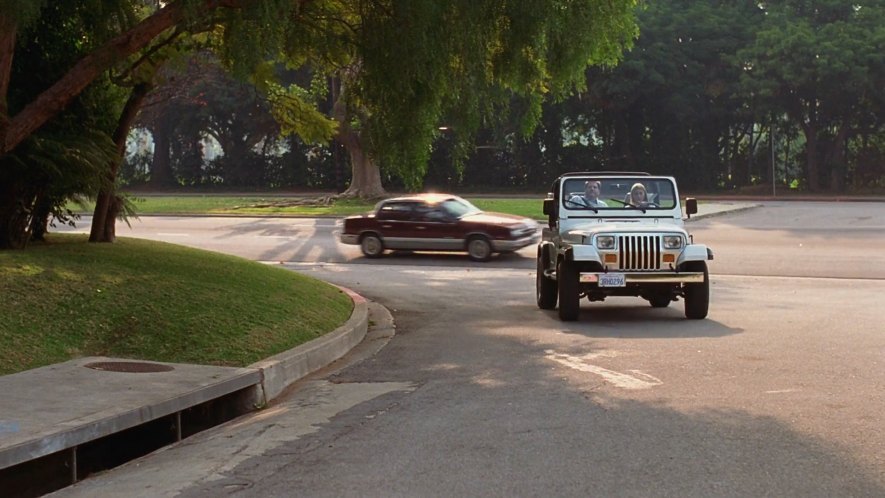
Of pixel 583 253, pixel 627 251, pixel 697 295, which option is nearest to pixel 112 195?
pixel 583 253

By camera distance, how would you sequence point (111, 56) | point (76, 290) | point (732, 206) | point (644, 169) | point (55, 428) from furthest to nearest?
1. point (644, 169)
2. point (732, 206)
3. point (111, 56)
4. point (76, 290)
5. point (55, 428)

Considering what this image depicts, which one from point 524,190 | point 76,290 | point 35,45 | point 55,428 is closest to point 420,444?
point 55,428

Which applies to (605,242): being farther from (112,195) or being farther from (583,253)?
(112,195)

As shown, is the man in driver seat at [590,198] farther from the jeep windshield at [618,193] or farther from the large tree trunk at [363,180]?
the large tree trunk at [363,180]

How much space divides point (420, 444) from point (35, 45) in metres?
9.66

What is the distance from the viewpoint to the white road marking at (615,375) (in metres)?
9.34

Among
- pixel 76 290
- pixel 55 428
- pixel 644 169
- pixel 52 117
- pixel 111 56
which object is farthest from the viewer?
pixel 644 169

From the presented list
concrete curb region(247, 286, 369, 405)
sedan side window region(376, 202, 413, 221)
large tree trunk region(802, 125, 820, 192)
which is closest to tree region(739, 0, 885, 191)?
large tree trunk region(802, 125, 820, 192)

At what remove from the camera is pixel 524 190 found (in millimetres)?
57625

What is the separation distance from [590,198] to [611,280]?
2.15m

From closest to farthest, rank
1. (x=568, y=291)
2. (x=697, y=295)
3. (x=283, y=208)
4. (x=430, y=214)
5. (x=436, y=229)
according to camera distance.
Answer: (x=568, y=291) → (x=697, y=295) → (x=436, y=229) → (x=430, y=214) → (x=283, y=208)

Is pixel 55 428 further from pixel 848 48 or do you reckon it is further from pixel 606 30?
pixel 848 48

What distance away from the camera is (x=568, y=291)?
13703mm

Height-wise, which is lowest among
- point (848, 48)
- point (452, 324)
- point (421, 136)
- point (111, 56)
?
point (452, 324)
